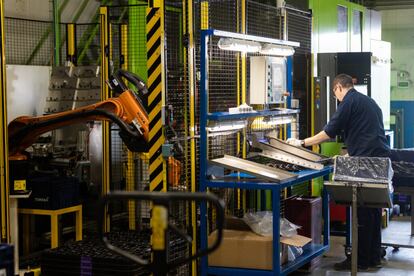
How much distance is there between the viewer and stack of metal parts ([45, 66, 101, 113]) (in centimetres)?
841

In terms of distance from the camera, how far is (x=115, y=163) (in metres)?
8.23

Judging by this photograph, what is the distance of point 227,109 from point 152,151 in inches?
51.4

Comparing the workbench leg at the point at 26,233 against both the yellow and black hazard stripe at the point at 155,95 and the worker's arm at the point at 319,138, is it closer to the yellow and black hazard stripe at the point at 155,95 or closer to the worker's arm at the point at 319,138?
the yellow and black hazard stripe at the point at 155,95

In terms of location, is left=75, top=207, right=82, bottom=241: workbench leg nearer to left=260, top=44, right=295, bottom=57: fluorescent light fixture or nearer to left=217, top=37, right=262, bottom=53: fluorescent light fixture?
left=217, top=37, right=262, bottom=53: fluorescent light fixture

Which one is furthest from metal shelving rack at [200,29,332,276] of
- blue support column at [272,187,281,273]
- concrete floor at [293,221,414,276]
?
concrete floor at [293,221,414,276]

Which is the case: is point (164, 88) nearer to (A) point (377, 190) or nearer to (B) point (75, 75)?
(A) point (377, 190)

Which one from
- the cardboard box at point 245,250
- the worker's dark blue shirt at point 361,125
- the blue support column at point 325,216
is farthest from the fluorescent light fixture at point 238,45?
the blue support column at point 325,216

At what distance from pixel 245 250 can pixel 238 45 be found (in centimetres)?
184

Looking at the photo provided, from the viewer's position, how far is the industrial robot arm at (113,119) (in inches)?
246

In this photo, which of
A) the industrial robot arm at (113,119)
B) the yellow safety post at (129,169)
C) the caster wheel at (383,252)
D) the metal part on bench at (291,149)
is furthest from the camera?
the yellow safety post at (129,169)

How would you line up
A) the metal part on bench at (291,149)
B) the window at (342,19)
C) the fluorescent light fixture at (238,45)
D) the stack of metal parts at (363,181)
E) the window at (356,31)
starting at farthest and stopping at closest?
the window at (356,31), the window at (342,19), the metal part on bench at (291,149), the fluorescent light fixture at (238,45), the stack of metal parts at (363,181)

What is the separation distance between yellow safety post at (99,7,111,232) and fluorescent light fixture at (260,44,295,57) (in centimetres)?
194

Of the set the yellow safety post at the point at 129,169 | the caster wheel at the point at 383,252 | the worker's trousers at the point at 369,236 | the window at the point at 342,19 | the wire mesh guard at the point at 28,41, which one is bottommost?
the caster wheel at the point at 383,252

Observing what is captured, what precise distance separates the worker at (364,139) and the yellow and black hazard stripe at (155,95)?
90.6 inches
